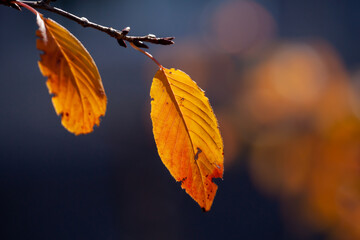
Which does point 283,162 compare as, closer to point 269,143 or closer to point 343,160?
point 269,143

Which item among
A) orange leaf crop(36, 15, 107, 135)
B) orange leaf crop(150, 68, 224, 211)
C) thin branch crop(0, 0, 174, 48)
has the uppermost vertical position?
thin branch crop(0, 0, 174, 48)

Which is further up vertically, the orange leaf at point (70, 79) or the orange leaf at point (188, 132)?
the orange leaf at point (70, 79)

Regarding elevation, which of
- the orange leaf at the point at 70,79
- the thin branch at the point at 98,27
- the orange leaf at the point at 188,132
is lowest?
the orange leaf at the point at 188,132

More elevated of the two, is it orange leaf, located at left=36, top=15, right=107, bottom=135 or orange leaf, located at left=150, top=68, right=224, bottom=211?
orange leaf, located at left=36, top=15, right=107, bottom=135

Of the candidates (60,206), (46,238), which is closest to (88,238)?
(46,238)
